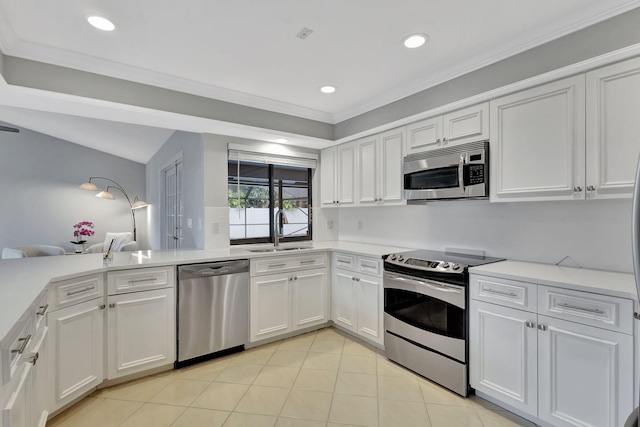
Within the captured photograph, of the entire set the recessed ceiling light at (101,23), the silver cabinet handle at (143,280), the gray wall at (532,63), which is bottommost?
the silver cabinet handle at (143,280)

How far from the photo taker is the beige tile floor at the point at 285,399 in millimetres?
1912

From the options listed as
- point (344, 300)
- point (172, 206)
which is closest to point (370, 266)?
point (344, 300)

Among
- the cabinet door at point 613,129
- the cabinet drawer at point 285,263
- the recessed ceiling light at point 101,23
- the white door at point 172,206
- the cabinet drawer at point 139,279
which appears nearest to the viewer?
the cabinet door at point 613,129

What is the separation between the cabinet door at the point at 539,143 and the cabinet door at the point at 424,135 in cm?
44

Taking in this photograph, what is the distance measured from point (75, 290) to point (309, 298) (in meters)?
2.00

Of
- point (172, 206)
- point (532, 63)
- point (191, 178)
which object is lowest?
point (172, 206)

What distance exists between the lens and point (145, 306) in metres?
2.37

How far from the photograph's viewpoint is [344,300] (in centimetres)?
319

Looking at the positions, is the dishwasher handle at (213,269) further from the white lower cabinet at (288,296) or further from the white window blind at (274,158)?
the white window blind at (274,158)

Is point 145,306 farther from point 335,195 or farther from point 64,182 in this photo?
point 64,182

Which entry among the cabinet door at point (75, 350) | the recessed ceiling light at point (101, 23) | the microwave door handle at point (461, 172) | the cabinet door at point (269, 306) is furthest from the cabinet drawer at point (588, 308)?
the recessed ceiling light at point (101, 23)

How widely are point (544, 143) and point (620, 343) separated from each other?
3.93ft

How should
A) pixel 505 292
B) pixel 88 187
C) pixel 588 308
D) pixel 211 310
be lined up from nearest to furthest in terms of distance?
pixel 588 308, pixel 505 292, pixel 211 310, pixel 88 187

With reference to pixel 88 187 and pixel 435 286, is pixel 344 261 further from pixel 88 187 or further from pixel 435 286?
pixel 88 187
